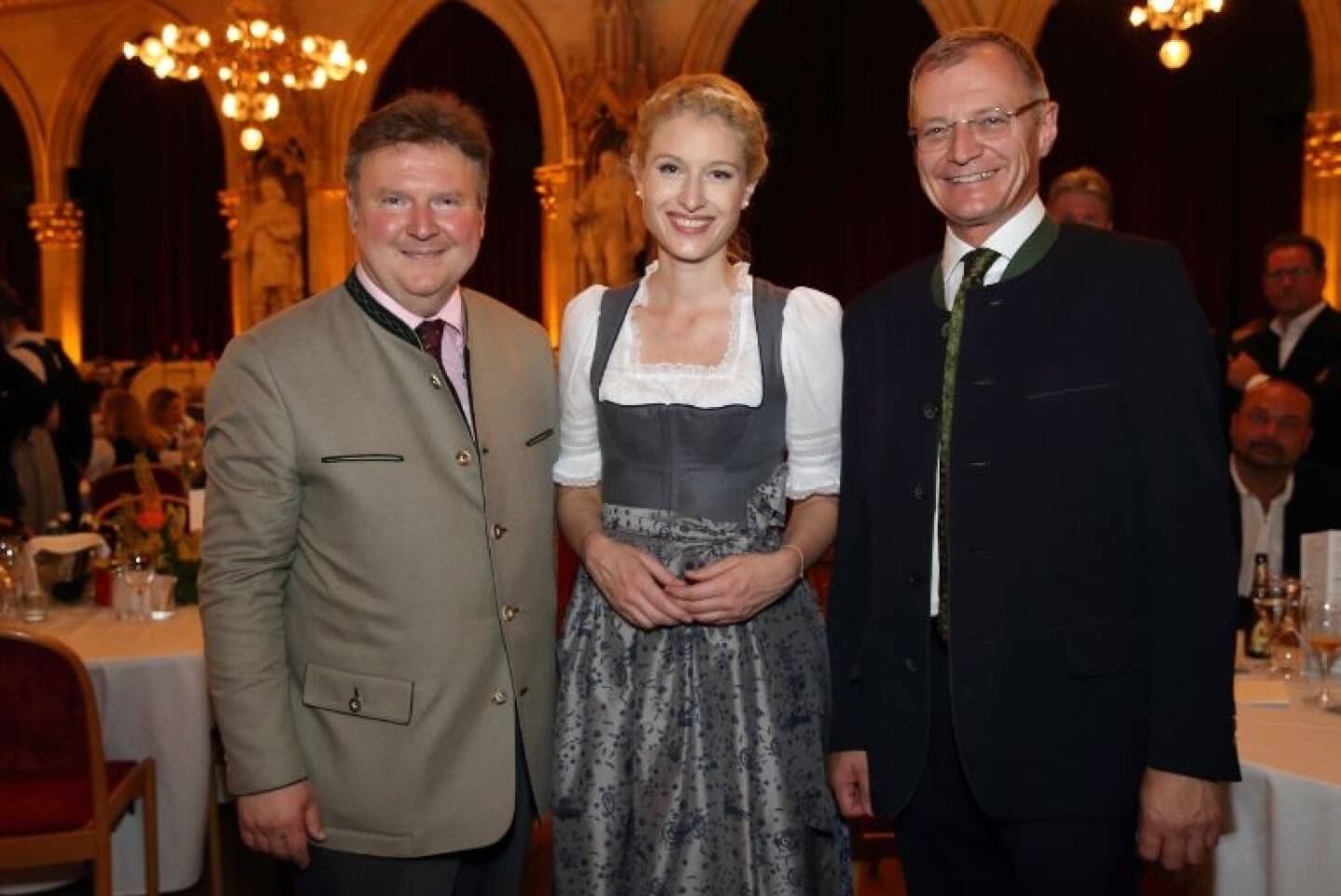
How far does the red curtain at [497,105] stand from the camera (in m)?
11.2

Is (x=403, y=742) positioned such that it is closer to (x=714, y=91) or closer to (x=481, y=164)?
(x=481, y=164)

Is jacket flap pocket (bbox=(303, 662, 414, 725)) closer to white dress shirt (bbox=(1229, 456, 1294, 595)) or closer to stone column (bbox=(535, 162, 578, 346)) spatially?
white dress shirt (bbox=(1229, 456, 1294, 595))

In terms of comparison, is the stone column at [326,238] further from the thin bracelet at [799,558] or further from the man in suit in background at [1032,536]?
the man in suit in background at [1032,536]

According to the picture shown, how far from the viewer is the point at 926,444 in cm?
172

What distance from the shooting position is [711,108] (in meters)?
1.86

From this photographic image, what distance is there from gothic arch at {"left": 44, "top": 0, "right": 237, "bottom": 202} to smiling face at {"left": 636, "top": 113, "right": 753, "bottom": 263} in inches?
446

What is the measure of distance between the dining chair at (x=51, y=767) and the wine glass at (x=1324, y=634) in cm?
251

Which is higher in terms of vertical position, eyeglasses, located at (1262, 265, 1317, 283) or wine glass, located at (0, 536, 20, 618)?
eyeglasses, located at (1262, 265, 1317, 283)

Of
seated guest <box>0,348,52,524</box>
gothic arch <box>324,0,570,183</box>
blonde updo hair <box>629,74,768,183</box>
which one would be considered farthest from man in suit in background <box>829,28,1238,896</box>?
gothic arch <box>324,0,570,183</box>

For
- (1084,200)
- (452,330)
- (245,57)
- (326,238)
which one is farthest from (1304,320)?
(326,238)

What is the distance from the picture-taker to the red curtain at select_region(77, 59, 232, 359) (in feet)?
41.7

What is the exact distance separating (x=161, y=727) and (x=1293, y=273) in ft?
13.1

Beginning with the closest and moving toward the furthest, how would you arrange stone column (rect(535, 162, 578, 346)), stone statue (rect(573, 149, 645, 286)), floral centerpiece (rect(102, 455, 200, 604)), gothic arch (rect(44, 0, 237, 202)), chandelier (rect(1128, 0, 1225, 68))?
1. floral centerpiece (rect(102, 455, 200, 604))
2. chandelier (rect(1128, 0, 1225, 68))
3. stone statue (rect(573, 149, 645, 286))
4. stone column (rect(535, 162, 578, 346))
5. gothic arch (rect(44, 0, 237, 202))

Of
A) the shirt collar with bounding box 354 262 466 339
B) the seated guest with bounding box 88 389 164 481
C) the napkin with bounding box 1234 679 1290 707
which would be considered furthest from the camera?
the seated guest with bounding box 88 389 164 481
